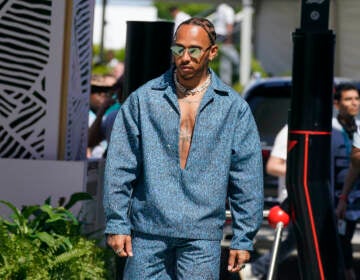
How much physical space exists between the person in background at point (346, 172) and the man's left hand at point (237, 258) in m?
2.71

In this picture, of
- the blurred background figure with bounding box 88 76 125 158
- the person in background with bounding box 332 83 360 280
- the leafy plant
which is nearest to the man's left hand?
the leafy plant

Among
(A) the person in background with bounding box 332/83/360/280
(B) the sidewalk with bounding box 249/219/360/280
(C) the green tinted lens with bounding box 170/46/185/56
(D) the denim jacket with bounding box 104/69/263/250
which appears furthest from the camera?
(B) the sidewalk with bounding box 249/219/360/280

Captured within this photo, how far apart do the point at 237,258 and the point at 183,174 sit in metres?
0.51

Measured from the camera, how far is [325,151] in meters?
7.77

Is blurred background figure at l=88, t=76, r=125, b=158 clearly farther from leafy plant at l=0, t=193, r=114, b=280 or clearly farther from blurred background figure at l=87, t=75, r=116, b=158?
leafy plant at l=0, t=193, r=114, b=280

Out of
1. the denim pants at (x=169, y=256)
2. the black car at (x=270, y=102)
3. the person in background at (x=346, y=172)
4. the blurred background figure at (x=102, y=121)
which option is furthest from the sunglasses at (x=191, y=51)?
the black car at (x=270, y=102)

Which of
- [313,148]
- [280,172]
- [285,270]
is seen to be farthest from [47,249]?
[285,270]

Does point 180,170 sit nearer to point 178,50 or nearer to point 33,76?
point 178,50

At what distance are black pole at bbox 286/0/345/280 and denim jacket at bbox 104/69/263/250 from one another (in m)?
1.72

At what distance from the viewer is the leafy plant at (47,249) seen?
6402mm

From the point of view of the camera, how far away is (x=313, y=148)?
7738mm

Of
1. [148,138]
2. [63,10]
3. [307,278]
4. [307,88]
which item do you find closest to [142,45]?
[63,10]

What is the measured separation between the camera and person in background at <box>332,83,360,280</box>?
9.23 metres

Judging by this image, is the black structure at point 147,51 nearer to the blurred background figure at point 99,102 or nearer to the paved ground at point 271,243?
the blurred background figure at point 99,102
